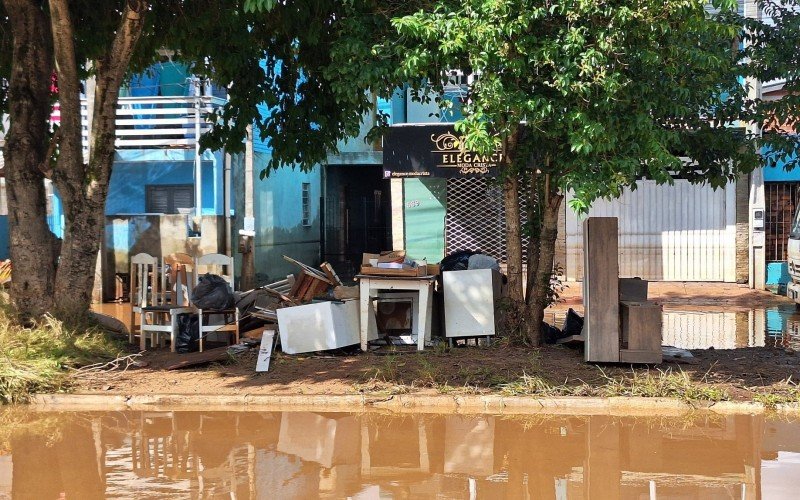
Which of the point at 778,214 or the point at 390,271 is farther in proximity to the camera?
the point at 778,214

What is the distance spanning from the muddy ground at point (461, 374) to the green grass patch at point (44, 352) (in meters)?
0.31

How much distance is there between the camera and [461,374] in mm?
8562

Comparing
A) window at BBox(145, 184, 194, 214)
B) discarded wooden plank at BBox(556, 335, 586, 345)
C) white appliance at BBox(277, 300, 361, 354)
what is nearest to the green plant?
white appliance at BBox(277, 300, 361, 354)

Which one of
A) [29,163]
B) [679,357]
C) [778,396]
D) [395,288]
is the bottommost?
[778,396]

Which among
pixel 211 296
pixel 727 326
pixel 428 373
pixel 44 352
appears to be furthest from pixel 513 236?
pixel 727 326

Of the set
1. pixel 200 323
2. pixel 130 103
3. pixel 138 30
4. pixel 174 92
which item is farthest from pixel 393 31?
pixel 174 92

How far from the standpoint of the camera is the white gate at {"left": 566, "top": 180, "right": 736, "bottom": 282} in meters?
19.0

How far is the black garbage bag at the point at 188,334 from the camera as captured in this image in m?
10.5

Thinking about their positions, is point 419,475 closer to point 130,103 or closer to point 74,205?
point 74,205

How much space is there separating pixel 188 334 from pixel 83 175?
2.10 meters

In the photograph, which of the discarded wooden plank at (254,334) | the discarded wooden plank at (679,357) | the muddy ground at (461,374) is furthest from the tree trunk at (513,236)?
the discarded wooden plank at (254,334)

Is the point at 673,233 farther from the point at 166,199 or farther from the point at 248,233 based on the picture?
the point at 166,199

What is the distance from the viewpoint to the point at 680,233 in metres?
19.2

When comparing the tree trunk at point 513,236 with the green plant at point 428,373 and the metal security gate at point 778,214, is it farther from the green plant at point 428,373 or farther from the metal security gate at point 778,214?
the metal security gate at point 778,214
